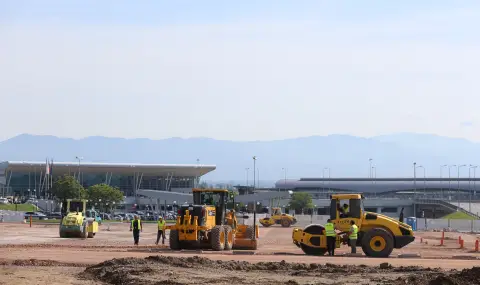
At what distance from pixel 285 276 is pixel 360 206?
472 inches

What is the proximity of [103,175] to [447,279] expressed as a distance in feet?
511

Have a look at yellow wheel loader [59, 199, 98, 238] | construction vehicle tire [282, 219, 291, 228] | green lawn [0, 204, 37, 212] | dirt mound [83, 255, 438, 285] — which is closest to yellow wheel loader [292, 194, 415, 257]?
dirt mound [83, 255, 438, 285]

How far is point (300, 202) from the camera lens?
481 feet

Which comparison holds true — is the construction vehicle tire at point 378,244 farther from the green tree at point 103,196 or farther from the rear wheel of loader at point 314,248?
the green tree at point 103,196

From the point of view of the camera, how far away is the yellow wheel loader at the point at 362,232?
3656cm

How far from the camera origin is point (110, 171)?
17362 centimetres

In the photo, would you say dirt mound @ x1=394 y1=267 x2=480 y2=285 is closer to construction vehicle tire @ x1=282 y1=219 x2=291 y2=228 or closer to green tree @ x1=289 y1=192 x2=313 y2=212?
construction vehicle tire @ x1=282 y1=219 x2=291 y2=228

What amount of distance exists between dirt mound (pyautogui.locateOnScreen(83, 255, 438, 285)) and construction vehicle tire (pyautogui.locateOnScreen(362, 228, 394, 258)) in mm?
7445

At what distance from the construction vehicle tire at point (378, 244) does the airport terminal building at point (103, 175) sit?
130 meters

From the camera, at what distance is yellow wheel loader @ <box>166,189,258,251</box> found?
3753cm

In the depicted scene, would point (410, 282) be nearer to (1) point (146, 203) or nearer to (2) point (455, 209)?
(2) point (455, 209)

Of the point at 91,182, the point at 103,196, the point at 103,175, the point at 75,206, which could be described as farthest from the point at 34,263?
the point at 91,182

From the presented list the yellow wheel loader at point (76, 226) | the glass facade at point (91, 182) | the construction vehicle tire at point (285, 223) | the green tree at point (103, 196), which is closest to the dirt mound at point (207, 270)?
the yellow wheel loader at point (76, 226)

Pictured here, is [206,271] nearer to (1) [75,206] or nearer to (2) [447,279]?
(2) [447,279]
